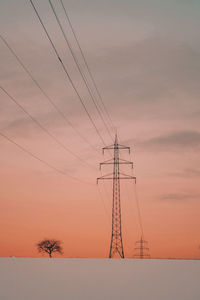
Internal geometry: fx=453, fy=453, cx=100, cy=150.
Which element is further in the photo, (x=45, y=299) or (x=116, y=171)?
(x=116, y=171)

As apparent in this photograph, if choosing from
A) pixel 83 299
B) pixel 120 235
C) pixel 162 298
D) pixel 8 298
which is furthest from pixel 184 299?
pixel 120 235

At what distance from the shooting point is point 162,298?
87.6 feet

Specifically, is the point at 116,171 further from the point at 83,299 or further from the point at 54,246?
the point at 54,246

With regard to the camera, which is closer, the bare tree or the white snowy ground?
the white snowy ground

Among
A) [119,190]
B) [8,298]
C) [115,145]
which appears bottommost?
[8,298]

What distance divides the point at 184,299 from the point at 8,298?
9928 millimetres

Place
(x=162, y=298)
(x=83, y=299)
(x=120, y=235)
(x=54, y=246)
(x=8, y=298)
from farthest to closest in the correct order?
(x=54, y=246) → (x=120, y=235) → (x=162, y=298) → (x=83, y=299) → (x=8, y=298)

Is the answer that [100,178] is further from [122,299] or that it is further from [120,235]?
[122,299]

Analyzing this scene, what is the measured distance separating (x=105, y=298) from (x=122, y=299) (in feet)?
3.12

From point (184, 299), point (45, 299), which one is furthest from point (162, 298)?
point (45, 299)

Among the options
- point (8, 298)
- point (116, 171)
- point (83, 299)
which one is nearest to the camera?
point (8, 298)

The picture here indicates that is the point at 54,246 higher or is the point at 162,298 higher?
the point at 54,246

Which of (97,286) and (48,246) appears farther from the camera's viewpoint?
(48,246)

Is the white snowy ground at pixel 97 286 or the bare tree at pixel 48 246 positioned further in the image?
the bare tree at pixel 48 246
